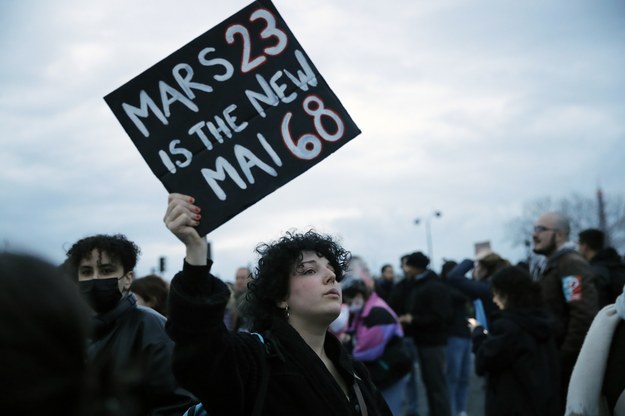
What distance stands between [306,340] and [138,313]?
1.01m

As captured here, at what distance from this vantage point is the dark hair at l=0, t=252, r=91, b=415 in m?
0.97

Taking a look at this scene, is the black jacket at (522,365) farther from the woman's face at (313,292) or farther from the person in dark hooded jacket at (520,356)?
the woman's face at (313,292)

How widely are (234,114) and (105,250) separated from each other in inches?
56.3

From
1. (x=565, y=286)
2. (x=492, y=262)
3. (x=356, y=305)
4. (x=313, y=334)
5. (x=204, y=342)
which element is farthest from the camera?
(x=356, y=305)

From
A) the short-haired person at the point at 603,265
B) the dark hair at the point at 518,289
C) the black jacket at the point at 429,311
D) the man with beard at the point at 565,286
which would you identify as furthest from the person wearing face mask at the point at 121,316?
the black jacket at the point at 429,311

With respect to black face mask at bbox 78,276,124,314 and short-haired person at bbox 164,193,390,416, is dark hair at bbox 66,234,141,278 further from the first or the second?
short-haired person at bbox 164,193,390,416

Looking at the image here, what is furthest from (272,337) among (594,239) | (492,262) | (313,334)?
(492,262)

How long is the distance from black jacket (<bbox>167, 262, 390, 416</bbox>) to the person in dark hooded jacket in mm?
2183

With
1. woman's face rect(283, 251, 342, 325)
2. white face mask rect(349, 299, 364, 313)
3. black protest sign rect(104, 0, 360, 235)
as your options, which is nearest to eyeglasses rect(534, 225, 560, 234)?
white face mask rect(349, 299, 364, 313)

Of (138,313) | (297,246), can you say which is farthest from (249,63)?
(138,313)

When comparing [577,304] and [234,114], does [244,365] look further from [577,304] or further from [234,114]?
[577,304]

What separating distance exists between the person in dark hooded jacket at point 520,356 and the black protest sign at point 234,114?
8.88ft

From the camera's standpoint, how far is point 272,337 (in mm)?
2953

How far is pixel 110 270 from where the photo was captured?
3881mm
